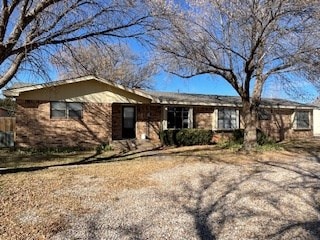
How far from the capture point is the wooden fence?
16859mm

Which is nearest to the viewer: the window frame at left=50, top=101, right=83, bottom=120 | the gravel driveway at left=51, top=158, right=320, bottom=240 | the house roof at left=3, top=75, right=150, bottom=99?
the gravel driveway at left=51, top=158, right=320, bottom=240

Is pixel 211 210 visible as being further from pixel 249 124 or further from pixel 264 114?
pixel 264 114

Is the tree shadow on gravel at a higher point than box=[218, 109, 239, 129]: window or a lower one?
lower

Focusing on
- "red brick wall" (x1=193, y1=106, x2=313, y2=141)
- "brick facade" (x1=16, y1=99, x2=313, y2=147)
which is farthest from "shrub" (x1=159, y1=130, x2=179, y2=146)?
"red brick wall" (x1=193, y1=106, x2=313, y2=141)

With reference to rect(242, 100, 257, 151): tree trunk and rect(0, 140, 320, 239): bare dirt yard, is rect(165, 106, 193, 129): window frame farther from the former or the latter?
rect(0, 140, 320, 239): bare dirt yard

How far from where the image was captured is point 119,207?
636 centimetres

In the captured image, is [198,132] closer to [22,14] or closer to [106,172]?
[106,172]

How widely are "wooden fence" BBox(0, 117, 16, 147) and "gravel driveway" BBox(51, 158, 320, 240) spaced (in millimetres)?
10282

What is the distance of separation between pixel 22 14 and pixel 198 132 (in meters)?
13.1

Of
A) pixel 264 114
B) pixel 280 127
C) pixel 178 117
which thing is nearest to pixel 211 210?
pixel 178 117

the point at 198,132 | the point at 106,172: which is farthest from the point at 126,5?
the point at 198,132

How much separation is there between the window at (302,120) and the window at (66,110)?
17.4 m

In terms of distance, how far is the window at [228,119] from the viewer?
72.6 feet

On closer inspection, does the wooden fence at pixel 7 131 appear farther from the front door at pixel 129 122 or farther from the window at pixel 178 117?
the window at pixel 178 117
